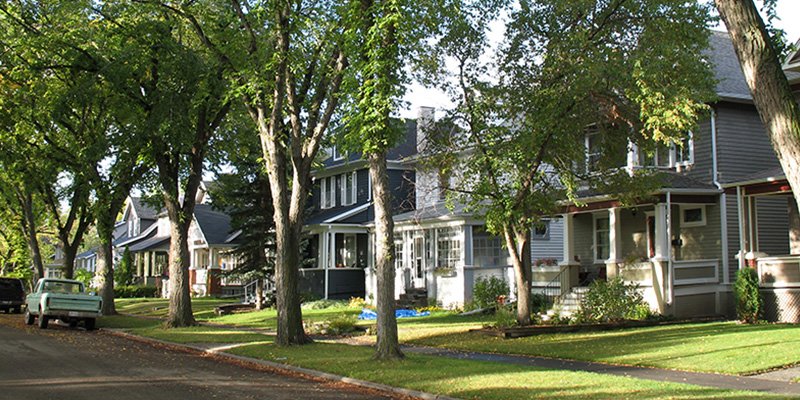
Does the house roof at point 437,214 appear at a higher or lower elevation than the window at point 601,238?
higher

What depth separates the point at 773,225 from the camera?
25.0 m

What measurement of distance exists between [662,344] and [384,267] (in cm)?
672

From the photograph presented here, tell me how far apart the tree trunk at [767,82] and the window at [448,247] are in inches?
873

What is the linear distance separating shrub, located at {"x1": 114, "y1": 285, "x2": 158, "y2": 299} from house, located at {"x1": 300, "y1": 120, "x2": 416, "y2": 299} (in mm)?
18256

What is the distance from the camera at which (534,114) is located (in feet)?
61.7

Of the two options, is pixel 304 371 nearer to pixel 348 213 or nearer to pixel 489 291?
pixel 489 291

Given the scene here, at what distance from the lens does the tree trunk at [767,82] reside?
7.87 metres

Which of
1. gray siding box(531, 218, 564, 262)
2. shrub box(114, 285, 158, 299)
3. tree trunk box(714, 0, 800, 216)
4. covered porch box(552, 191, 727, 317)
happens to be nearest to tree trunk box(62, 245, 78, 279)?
shrub box(114, 285, 158, 299)

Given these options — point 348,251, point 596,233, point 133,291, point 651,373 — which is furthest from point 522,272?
point 133,291

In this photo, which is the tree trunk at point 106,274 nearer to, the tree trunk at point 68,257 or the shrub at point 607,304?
the tree trunk at point 68,257

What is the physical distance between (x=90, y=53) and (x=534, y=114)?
15064 millimetres

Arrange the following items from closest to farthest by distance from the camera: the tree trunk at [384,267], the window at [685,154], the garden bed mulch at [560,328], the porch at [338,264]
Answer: the tree trunk at [384,267] < the garden bed mulch at [560,328] < the window at [685,154] < the porch at [338,264]

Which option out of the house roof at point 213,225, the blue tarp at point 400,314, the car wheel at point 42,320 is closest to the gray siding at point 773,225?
the blue tarp at point 400,314

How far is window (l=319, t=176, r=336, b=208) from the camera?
41.2 m
